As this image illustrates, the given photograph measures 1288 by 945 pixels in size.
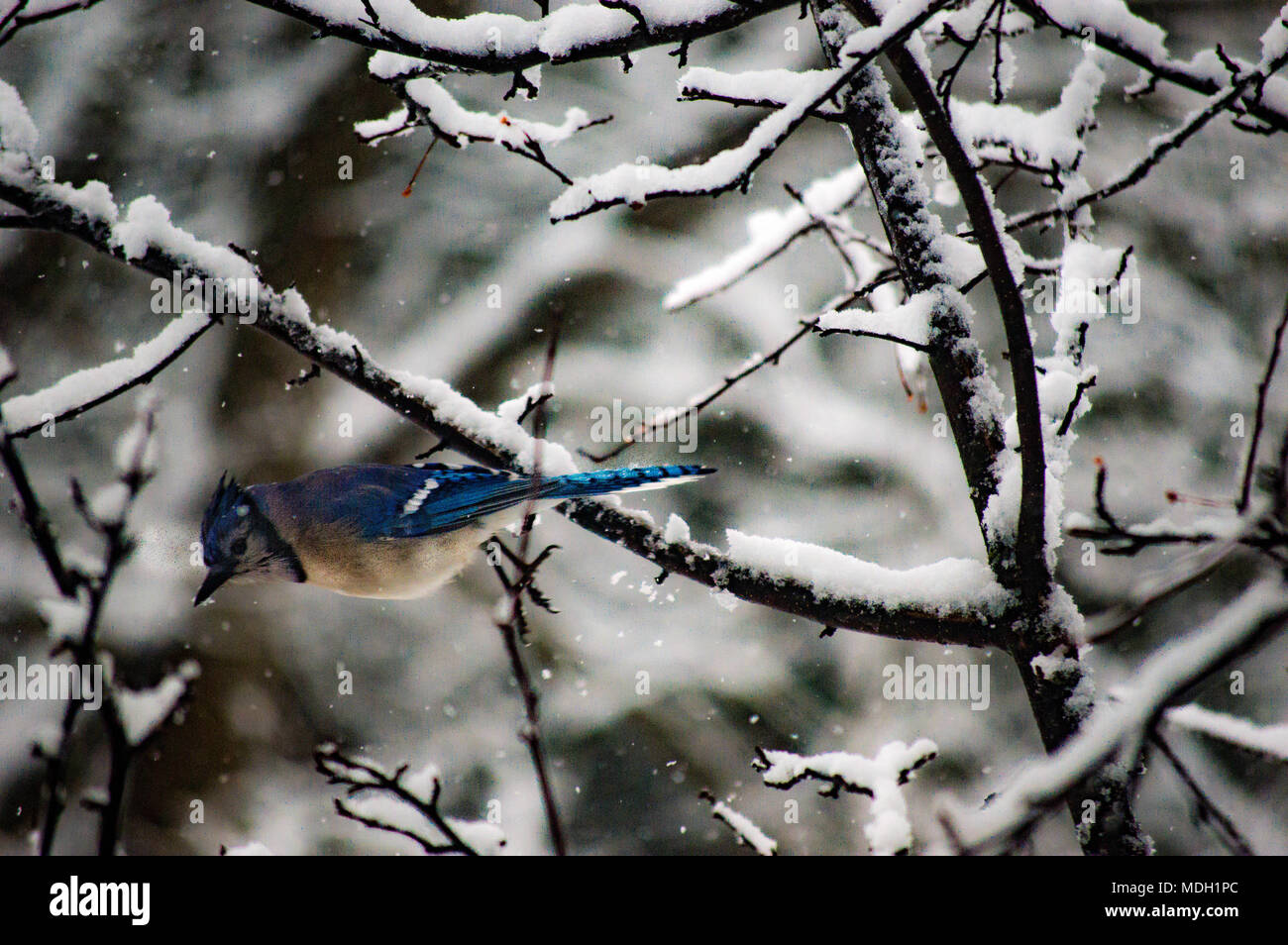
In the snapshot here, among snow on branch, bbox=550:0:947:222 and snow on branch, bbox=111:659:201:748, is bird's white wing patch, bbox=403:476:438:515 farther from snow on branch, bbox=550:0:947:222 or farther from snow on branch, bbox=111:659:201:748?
snow on branch, bbox=111:659:201:748

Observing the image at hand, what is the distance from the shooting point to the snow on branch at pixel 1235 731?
4.18ft

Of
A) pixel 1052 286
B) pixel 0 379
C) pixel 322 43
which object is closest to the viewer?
pixel 0 379

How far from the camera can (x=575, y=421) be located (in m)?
5.20

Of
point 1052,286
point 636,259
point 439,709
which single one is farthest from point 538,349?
point 1052,286

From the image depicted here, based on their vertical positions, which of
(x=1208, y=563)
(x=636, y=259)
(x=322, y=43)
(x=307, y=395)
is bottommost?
(x=1208, y=563)

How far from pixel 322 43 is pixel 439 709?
4314 millimetres

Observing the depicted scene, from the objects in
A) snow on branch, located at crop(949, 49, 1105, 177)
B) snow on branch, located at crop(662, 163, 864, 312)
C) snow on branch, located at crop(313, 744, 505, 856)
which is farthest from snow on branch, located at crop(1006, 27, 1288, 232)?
snow on branch, located at crop(313, 744, 505, 856)

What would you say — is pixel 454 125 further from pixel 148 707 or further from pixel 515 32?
pixel 148 707

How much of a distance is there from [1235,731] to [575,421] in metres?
4.18

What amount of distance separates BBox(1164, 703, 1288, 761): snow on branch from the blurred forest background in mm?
3235

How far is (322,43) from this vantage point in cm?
542

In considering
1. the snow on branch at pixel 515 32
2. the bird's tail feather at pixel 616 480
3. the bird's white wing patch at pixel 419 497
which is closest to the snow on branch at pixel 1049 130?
the snow on branch at pixel 515 32

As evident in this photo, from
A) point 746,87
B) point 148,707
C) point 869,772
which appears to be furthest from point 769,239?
point 148,707
